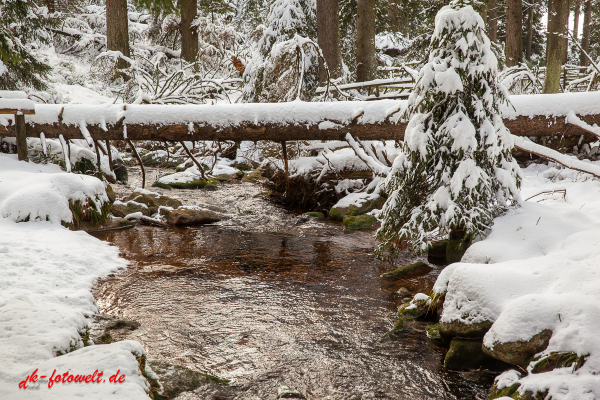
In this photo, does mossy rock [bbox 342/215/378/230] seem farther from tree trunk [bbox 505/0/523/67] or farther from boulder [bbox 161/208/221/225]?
tree trunk [bbox 505/0/523/67]

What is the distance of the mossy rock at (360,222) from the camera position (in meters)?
8.50

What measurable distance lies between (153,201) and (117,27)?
7353 mm

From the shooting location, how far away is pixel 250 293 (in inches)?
210

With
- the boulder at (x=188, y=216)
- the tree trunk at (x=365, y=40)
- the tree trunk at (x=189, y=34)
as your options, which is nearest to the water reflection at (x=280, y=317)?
the boulder at (x=188, y=216)

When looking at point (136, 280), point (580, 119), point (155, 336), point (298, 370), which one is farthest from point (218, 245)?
point (580, 119)

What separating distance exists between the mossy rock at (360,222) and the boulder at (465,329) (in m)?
4.63

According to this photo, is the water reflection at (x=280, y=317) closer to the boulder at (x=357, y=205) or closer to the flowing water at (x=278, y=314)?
the flowing water at (x=278, y=314)

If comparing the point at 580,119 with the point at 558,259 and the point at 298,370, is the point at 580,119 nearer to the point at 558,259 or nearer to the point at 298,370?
the point at 558,259

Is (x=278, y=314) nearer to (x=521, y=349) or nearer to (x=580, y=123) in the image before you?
(x=521, y=349)

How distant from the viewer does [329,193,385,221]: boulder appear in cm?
914

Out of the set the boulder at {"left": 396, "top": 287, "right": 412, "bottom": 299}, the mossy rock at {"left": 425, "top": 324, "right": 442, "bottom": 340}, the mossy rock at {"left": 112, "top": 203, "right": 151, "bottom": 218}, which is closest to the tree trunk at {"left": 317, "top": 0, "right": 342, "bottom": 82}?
the mossy rock at {"left": 112, "top": 203, "right": 151, "bottom": 218}

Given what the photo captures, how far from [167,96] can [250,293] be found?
773 cm

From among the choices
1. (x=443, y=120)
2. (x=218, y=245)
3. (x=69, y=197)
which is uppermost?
(x=443, y=120)

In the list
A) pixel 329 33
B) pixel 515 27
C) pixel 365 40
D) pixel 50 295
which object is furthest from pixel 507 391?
pixel 515 27
